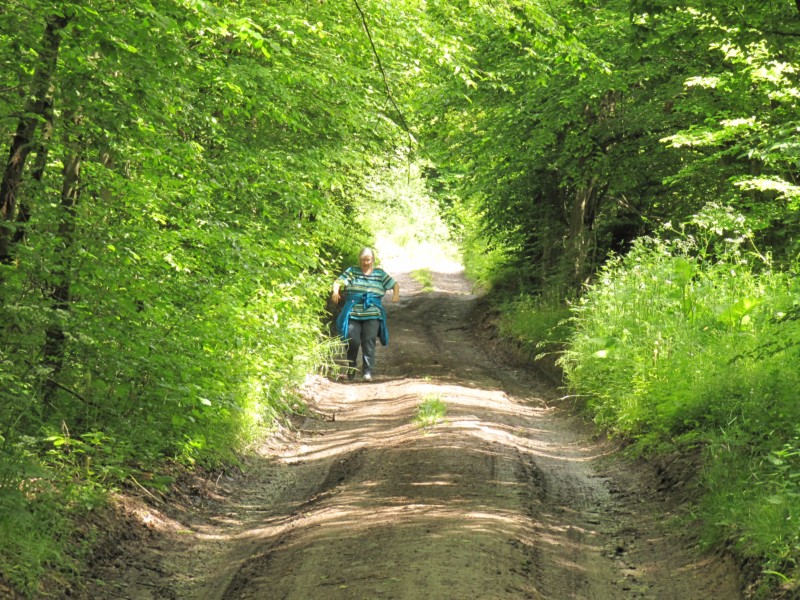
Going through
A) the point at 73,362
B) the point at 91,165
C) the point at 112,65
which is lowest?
the point at 73,362

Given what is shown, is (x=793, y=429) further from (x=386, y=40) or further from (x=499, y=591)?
(x=386, y=40)

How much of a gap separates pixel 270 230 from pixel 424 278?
2378 cm

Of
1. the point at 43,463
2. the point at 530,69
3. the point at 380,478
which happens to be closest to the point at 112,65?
the point at 43,463

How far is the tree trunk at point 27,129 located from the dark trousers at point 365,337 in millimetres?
8746

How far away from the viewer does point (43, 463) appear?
5859 mm

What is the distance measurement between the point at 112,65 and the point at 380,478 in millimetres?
4229

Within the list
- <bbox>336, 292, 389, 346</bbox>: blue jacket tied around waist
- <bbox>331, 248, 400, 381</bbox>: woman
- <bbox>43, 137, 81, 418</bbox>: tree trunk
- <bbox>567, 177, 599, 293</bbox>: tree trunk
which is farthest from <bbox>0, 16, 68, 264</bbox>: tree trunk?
<bbox>567, 177, 599, 293</bbox>: tree trunk

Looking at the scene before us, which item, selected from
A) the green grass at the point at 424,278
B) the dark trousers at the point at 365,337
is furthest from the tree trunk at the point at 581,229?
the green grass at the point at 424,278

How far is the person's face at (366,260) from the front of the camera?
562 inches

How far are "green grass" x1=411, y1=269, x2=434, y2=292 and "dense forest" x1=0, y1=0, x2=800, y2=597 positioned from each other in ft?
54.8

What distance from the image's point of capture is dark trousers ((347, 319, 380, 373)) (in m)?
14.4

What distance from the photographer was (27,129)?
229 inches

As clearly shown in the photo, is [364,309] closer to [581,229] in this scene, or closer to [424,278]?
[581,229]

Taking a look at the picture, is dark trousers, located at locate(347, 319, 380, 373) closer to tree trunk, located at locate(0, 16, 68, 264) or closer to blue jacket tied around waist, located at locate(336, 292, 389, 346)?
blue jacket tied around waist, located at locate(336, 292, 389, 346)
